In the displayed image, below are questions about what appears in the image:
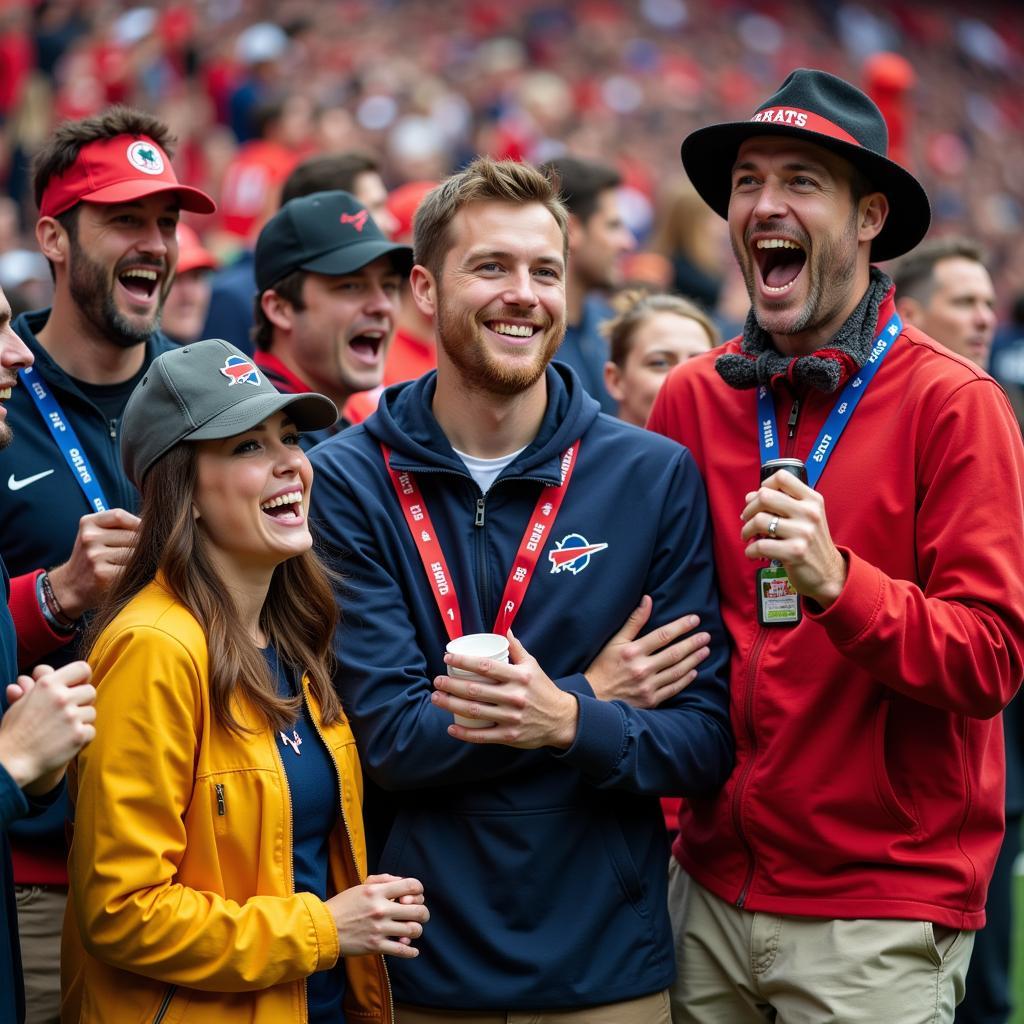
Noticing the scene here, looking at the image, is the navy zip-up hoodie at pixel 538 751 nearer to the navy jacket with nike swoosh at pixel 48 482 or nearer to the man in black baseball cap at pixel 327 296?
the navy jacket with nike swoosh at pixel 48 482

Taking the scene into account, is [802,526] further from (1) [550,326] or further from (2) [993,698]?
(1) [550,326]

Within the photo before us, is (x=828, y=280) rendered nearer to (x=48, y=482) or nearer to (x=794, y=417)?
(x=794, y=417)

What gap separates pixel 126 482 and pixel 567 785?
5.10 feet

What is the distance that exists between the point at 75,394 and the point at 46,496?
1.08 feet

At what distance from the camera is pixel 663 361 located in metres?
5.64

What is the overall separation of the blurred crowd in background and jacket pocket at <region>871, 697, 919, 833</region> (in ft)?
7.39

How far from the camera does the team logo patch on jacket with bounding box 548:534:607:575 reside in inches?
152

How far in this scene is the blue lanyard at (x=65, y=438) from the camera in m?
4.27

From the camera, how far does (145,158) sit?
15.5ft

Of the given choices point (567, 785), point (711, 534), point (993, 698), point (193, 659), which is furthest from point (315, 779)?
point (993, 698)

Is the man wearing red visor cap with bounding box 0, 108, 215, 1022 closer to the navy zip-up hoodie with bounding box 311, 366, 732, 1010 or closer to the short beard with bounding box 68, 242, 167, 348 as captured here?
the short beard with bounding box 68, 242, 167, 348

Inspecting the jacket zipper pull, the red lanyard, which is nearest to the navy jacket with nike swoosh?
the red lanyard

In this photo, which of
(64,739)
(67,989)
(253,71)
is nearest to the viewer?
(64,739)

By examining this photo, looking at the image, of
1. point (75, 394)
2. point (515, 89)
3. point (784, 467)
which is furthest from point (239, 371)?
point (515, 89)
